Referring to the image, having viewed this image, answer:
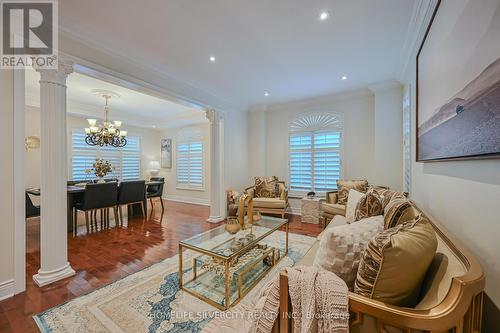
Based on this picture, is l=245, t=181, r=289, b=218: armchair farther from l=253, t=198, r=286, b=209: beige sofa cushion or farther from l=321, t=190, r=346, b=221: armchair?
l=321, t=190, r=346, b=221: armchair

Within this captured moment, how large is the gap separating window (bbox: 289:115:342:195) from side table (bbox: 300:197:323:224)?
20.9 inches

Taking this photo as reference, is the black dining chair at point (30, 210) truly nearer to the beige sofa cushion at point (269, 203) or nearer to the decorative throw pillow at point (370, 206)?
the beige sofa cushion at point (269, 203)

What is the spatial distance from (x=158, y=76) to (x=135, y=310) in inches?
123

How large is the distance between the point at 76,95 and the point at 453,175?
633cm

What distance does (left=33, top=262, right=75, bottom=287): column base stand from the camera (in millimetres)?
2117

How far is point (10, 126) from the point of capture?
194cm

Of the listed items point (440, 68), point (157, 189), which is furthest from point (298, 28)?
point (157, 189)

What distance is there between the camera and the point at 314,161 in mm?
4820

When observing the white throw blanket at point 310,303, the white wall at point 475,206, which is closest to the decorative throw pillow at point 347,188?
the white wall at point 475,206

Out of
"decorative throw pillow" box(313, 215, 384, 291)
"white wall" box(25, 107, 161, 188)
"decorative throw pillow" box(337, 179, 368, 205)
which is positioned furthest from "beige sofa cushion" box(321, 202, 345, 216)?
"white wall" box(25, 107, 161, 188)

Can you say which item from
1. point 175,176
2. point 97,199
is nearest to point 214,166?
point 97,199

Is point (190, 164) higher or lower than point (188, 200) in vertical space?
higher

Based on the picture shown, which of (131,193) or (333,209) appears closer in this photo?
(333,209)

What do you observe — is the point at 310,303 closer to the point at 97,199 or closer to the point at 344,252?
the point at 344,252
